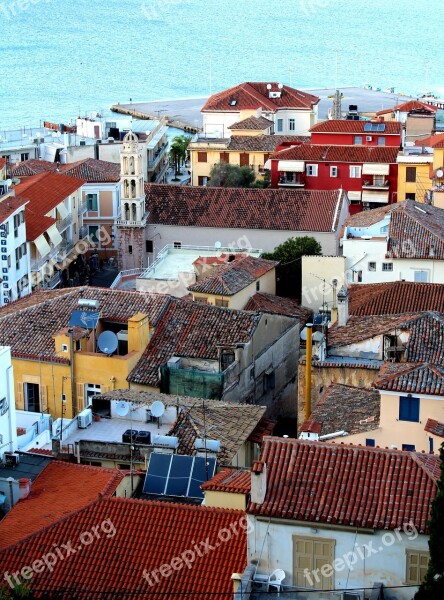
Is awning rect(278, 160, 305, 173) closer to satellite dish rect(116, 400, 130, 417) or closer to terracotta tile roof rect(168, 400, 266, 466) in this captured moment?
A: terracotta tile roof rect(168, 400, 266, 466)

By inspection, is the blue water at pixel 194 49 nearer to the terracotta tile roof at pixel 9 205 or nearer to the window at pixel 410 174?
the window at pixel 410 174

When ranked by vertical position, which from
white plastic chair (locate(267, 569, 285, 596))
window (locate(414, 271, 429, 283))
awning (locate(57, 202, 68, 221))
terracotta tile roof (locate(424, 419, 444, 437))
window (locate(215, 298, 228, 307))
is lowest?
awning (locate(57, 202, 68, 221))

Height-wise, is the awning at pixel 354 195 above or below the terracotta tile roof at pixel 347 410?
below

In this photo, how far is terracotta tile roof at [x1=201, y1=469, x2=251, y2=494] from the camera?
54.2ft

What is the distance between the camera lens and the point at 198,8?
182875 millimetres

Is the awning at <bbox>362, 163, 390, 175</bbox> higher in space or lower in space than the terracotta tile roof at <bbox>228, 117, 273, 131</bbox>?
lower

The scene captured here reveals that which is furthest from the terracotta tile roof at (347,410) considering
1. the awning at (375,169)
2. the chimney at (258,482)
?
the awning at (375,169)

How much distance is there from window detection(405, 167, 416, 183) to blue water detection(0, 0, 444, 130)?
143 feet

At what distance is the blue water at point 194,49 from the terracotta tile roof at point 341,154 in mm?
39611

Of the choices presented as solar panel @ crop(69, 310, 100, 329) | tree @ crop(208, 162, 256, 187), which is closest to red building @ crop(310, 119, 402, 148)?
tree @ crop(208, 162, 256, 187)

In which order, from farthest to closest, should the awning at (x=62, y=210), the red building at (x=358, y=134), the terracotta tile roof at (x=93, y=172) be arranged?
the red building at (x=358, y=134) → the terracotta tile roof at (x=93, y=172) → the awning at (x=62, y=210)

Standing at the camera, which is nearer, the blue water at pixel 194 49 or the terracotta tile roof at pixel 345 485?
the terracotta tile roof at pixel 345 485

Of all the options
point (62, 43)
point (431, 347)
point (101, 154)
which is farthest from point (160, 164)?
point (62, 43)

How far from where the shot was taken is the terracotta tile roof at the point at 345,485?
14234mm
